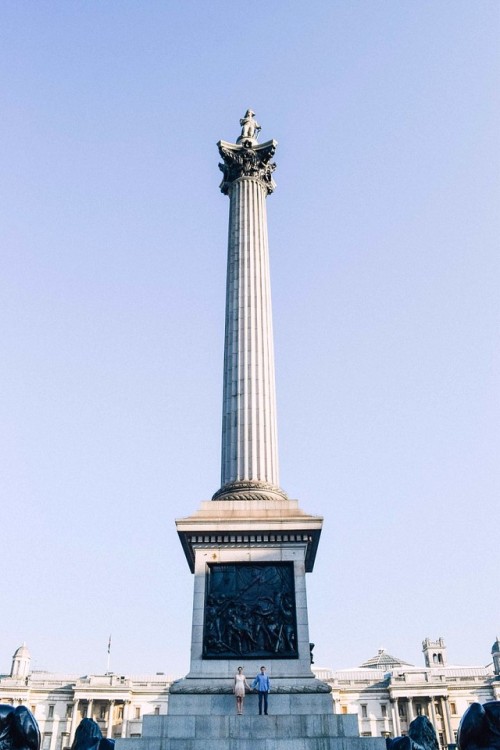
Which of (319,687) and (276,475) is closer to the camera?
(319,687)

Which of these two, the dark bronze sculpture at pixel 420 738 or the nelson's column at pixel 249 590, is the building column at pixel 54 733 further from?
the dark bronze sculpture at pixel 420 738

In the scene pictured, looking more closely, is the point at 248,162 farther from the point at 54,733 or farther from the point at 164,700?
the point at 54,733

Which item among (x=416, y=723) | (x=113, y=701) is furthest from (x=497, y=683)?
(x=416, y=723)

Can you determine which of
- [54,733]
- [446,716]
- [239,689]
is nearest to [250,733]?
[239,689]

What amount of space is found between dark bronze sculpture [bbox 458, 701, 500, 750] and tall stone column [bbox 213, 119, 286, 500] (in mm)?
11937

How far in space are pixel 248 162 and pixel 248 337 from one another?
8.58 metres

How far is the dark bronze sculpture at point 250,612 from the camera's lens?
62.3 ft

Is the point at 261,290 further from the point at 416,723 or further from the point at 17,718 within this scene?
the point at 17,718

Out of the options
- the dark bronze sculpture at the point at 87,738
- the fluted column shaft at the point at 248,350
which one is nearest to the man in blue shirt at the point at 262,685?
the dark bronze sculpture at the point at 87,738

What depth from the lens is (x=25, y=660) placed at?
3706 inches

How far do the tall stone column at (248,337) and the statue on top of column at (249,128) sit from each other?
4.7 inches

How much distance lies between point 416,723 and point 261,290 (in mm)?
16764

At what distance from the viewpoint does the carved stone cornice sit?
2938 cm

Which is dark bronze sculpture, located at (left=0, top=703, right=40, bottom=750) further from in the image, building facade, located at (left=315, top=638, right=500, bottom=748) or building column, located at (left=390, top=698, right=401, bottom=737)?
building column, located at (left=390, top=698, right=401, bottom=737)
